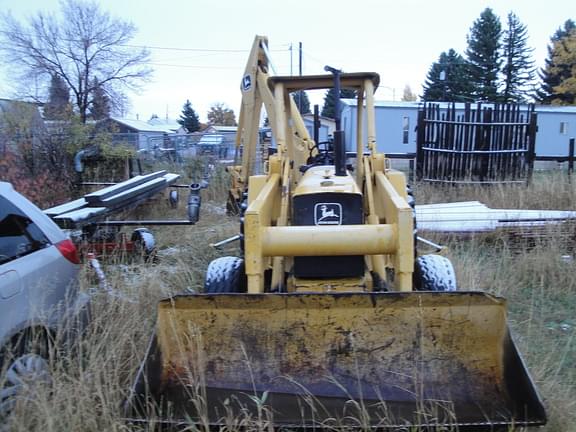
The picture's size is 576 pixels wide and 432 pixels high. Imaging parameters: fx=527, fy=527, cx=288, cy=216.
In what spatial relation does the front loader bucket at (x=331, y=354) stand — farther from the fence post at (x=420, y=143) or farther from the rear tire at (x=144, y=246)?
the fence post at (x=420, y=143)

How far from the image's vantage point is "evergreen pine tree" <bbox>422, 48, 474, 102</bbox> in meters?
53.4

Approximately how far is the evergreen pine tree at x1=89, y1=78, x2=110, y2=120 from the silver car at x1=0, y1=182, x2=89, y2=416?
27.7 m

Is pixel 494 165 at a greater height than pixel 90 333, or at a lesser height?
greater

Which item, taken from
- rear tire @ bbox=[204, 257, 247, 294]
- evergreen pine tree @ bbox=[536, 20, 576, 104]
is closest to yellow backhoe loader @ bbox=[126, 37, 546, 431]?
rear tire @ bbox=[204, 257, 247, 294]

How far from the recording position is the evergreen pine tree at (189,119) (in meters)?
78.1

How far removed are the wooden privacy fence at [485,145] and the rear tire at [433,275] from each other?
26.4 ft

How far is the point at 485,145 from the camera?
483 inches

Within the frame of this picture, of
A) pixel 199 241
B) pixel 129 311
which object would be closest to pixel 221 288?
pixel 129 311

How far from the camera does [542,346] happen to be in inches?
171

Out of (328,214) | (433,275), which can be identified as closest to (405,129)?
(433,275)

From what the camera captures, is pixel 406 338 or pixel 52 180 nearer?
pixel 406 338

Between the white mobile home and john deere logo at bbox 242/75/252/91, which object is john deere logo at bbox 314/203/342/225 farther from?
the white mobile home

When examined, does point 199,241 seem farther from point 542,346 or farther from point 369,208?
point 542,346

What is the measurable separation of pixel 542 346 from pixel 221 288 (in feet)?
8.94
